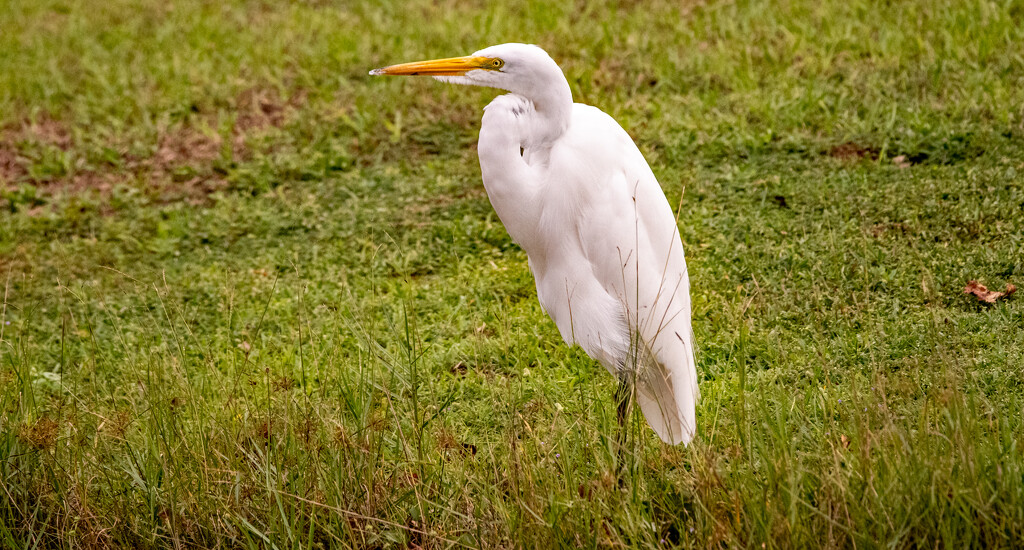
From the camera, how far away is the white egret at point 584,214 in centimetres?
264

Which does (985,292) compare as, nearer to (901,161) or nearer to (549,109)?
(901,161)

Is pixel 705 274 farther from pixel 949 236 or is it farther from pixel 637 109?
pixel 637 109

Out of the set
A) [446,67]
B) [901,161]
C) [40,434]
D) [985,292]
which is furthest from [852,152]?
[40,434]

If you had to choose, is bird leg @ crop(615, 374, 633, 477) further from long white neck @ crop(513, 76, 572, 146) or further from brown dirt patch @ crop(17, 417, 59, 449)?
brown dirt patch @ crop(17, 417, 59, 449)

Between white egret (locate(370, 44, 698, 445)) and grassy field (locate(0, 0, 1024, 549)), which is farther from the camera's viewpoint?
white egret (locate(370, 44, 698, 445))

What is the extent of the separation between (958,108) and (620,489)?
328 cm

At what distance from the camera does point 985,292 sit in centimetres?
351

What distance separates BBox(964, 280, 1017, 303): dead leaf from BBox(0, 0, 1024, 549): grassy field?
30 mm

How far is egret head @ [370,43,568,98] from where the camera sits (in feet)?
8.51

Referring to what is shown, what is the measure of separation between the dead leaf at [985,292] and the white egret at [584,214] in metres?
1.22

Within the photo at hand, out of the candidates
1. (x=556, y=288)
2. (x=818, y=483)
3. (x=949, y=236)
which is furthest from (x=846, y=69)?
(x=818, y=483)

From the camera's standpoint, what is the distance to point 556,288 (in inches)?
116

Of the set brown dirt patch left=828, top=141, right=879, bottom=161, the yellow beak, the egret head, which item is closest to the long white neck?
the egret head

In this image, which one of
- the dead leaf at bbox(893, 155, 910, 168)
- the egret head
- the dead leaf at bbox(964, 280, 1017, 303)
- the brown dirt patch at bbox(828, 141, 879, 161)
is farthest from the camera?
the brown dirt patch at bbox(828, 141, 879, 161)
